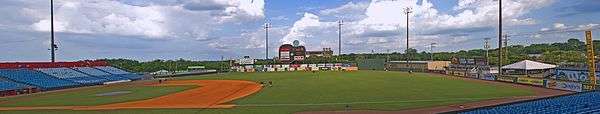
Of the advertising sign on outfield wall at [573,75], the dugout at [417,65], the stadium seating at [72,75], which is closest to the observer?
the advertising sign on outfield wall at [573,75]

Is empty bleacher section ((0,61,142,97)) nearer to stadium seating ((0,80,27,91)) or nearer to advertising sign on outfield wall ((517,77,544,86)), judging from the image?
stadium seating ((0,80,27,91))

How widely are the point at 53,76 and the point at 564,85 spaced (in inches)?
1901

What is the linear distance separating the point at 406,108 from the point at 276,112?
21.3ft

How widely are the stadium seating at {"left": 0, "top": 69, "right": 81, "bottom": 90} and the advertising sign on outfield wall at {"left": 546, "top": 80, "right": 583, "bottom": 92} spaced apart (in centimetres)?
4329

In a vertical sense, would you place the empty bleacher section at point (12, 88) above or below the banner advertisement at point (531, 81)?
below

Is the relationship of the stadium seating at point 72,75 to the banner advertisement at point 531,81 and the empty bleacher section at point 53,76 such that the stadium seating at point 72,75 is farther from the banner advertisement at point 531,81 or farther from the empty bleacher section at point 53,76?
the banner advertisement at point 531,81

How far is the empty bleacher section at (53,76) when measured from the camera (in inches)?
1937

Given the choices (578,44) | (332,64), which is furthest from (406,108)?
(578,44)

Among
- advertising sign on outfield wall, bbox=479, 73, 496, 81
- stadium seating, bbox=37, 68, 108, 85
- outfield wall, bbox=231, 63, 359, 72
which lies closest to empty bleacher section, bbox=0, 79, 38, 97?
stadium seating, bbox=37, 68, 108, 85

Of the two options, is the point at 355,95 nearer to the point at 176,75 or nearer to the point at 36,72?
the point at 36,72

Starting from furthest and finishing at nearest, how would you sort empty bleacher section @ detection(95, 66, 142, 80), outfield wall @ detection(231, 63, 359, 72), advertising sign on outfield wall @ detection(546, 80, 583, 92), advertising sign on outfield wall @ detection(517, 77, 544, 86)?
outfield wall @ detection(231, 63, 359, 72) < empty bleacher section @ detection(95, 66, 142, 80) < advertising sign on outfield wall @ detection(517, 77, 544, 86) < advertising sign on outfield wall @ detection(546, 80, 583, 92)

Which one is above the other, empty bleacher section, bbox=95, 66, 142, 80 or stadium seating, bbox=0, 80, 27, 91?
empty bleacher section, bbox=95, 66, 142, 80

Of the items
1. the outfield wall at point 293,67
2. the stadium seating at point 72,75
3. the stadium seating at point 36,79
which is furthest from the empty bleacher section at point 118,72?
the outfield wall at point 293,67

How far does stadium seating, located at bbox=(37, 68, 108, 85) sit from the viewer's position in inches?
2325
